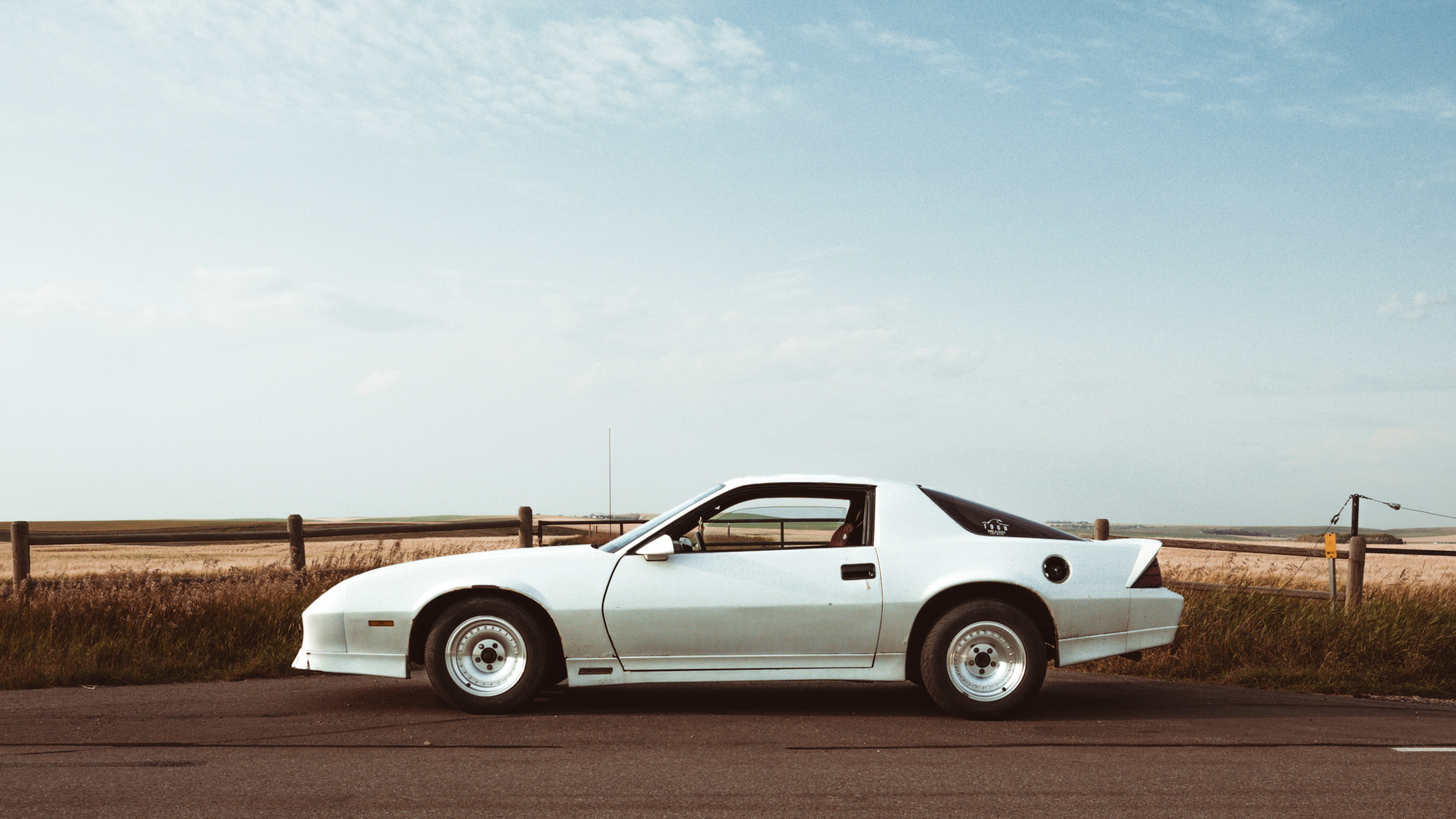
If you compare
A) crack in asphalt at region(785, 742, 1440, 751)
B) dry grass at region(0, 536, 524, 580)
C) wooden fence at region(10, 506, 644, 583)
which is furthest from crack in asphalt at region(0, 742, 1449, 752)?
dry grass at region(0, 536, 524, 580)

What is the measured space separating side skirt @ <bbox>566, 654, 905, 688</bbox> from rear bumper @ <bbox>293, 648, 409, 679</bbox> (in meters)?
1.01

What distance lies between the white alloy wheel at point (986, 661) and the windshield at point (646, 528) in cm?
176

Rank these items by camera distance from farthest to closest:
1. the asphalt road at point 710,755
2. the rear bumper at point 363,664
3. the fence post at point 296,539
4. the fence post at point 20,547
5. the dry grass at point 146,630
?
the fence post at point 296,539, the fence post at point 20,547, the dry grass at point 146,630, the rear bumper at point 363,664, the asphalt road at point 710,755

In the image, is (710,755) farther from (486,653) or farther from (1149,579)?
(1149,579)

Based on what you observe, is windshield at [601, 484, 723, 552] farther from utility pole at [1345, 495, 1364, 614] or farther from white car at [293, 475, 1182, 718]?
utility pole at [1345, 495, 1364, 614]

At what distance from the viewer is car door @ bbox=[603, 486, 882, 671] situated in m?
6.53

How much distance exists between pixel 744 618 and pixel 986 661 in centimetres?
146

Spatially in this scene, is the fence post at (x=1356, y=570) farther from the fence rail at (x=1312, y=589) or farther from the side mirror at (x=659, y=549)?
the side mirror at (x=659, y=549)

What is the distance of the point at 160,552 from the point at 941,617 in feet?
167

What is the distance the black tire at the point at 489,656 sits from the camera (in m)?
6.51

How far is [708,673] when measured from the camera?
6.58m

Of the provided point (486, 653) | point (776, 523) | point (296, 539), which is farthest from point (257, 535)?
point (776, 523)

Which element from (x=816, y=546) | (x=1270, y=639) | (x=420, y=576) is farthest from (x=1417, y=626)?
(x=420, y=576)

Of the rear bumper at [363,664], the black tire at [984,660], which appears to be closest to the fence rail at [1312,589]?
the black tire at [984,660]
